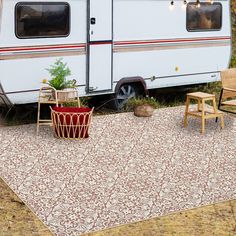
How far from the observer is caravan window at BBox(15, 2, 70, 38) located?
8.88 m

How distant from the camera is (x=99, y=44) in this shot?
9883 millimetres

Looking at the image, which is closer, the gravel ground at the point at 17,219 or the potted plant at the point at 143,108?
the gravel ground at the point at 17,219

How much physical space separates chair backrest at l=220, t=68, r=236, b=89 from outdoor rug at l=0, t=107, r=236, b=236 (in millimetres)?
723

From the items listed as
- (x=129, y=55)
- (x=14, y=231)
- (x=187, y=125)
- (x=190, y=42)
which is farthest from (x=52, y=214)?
(x=190, y=42)

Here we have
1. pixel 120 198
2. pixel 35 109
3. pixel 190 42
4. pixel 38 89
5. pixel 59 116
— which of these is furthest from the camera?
pixel 190 42

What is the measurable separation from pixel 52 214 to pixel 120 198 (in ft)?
2.96

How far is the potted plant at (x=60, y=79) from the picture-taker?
916cm

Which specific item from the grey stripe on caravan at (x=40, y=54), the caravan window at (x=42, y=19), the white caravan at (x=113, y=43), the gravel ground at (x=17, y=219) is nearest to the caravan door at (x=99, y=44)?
the white caravan at (x=113, y=43)

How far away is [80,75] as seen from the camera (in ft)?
32.1

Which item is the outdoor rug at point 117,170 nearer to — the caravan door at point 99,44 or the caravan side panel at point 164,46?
the caravan door at point 99,44

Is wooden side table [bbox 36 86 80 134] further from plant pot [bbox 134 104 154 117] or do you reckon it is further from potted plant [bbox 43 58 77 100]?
plant pot [bbox 134 104 154 117]

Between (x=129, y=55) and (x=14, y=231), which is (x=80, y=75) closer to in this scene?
(x=129, y=55)

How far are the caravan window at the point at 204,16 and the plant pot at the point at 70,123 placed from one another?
12.2 feet

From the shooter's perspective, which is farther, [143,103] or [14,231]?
[143,103]
